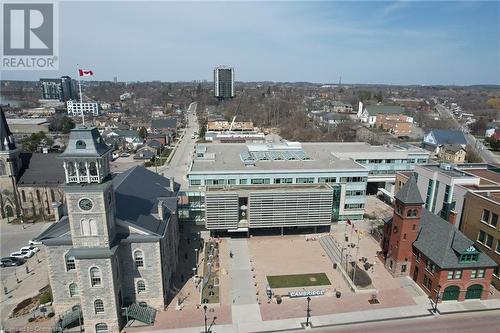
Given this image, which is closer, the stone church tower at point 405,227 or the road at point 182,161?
the stone church tower at point 405,227

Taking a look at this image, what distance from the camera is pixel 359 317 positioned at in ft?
127

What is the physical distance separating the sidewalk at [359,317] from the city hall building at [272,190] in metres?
19.5

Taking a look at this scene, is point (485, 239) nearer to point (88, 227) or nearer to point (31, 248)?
point (88, 227)

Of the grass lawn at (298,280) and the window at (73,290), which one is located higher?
the window at (73,290)

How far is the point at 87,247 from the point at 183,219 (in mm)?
26587

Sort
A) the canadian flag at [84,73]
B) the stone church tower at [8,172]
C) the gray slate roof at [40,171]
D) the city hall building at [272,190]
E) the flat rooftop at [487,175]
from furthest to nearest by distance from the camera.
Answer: the gray slate roof at [40,171] < the stone church tower at [8,172] < the flat rooftop at [487,175] < the city hall building at [272,190] < the canadian flag at [84,73]

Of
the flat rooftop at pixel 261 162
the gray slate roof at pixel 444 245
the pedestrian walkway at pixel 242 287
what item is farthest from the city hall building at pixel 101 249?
the gray slate roof at pixel 444 245

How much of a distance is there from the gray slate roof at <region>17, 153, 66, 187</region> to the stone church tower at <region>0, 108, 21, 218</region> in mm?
1274

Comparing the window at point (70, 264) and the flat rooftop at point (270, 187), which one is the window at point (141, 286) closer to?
the window at point (70, 264)

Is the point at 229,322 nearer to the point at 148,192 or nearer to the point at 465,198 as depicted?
the point at 148,192

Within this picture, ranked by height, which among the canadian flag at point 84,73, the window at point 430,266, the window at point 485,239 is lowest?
the window at point 430,266

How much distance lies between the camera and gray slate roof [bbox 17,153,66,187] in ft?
207

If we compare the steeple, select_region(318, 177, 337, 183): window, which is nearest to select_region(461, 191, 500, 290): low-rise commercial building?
select_region(318, 177, 337, 183): window

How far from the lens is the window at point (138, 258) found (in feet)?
123
